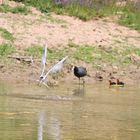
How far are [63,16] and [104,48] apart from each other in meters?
2.29

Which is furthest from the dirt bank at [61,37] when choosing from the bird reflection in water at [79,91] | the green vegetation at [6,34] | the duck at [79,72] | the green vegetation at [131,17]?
the bird reflection in water at [79,91]

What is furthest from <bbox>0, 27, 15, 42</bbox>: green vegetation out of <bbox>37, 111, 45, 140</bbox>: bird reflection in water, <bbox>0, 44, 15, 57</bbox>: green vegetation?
<bbox>37, 111, 45, 140</bbox>: bird reflection in water

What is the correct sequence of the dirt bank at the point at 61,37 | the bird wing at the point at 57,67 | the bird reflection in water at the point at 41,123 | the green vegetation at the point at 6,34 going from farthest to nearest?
the green vegetation at the point at 6,34
the dirt bank at the point at 61,37
the bird wing at the point at 57,67
the bird reflection in water at the point at 41,123

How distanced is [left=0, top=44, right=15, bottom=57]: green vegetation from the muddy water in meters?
2.22

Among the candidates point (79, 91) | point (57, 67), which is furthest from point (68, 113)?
point (57, 67)

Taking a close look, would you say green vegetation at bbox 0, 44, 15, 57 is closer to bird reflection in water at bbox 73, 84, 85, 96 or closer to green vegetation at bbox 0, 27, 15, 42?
green vegetation at bbox 0, 27, 15, 42

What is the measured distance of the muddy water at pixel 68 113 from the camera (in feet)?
26.2

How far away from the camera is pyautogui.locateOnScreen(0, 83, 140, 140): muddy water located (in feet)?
26.2

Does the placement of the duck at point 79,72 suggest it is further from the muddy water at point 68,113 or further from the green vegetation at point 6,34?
the green vegetation at point 6,34

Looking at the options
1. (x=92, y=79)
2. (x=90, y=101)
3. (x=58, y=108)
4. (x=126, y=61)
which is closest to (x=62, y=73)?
(x=92, y=79)

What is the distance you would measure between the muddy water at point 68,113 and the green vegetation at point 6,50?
87.5 inches

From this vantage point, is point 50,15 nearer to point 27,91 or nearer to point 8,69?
point 8,69

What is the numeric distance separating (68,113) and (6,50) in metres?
5.67

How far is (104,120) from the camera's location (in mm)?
9062
